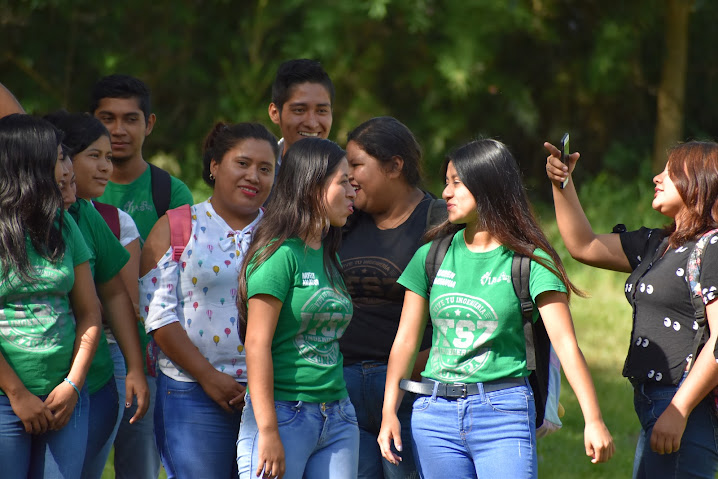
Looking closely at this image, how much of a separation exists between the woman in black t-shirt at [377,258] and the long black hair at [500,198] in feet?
1.59

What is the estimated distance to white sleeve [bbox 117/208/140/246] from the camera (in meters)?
3.64

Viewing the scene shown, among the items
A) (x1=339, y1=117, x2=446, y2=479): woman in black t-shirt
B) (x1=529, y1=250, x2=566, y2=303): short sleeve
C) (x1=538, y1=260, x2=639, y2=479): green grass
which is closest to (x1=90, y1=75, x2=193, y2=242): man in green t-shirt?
(x1=339, y1=117, x2=446, y2=479): woman in black t-shirt

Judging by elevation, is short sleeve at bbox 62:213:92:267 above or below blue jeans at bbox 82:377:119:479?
above

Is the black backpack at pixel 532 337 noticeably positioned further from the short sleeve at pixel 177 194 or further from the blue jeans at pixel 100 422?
the short sleeve at pixel 177 194

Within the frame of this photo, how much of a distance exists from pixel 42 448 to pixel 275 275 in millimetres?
956

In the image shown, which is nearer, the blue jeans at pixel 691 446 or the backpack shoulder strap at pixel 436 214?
the blue jeans at pixel 691 446

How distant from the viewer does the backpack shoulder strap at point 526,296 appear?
117 inches

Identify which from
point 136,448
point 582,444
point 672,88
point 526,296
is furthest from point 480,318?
point 672,88

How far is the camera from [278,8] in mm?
11195

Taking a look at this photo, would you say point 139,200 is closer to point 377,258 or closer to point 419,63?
point 377,258

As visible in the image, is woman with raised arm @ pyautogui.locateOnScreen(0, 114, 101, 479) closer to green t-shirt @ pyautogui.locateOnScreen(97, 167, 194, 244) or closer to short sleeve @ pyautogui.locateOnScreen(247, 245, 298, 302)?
short sleeve @ pyautogui.locateOnScreen(247, 245, 298, 302)

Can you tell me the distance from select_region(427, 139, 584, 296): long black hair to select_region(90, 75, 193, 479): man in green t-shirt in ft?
5.39

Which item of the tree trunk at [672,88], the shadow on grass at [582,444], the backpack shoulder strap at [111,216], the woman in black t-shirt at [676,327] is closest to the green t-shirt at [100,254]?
the backpack shoulder strap at [111,216]

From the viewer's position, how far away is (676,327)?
3.18 m
